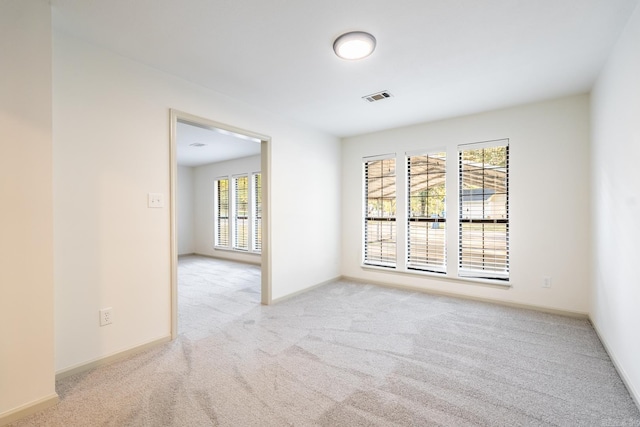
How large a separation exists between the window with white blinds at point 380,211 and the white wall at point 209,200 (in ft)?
10.9

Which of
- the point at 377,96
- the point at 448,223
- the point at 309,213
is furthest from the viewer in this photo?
the point at 309,213

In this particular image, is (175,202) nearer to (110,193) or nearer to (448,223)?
(110,193)

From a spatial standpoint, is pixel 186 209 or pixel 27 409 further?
pixel 186 209

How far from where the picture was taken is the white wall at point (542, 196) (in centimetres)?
334

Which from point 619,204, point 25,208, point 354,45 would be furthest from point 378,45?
point 25,208

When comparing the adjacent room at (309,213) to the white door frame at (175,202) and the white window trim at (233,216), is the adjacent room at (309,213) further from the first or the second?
the white window trim at (233,216)

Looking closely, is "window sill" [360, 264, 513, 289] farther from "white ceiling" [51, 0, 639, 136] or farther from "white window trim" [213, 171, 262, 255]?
"white window trim" [213, 171, 262, 255]

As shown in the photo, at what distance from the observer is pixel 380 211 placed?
4.89 m

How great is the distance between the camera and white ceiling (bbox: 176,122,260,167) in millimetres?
4949

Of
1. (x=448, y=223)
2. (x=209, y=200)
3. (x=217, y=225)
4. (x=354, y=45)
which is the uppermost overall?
(x=354, y=45)

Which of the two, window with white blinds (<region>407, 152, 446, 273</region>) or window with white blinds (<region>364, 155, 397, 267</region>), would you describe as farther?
window with white blinds (<region>364, 155, 397, 267</region>)

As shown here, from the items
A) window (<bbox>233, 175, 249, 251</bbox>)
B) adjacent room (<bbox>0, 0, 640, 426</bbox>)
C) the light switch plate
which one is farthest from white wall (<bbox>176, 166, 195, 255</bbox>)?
the light switch plate

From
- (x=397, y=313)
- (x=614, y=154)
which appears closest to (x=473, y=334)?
(x=397, y=313)

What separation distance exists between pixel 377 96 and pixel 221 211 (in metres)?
5.85
